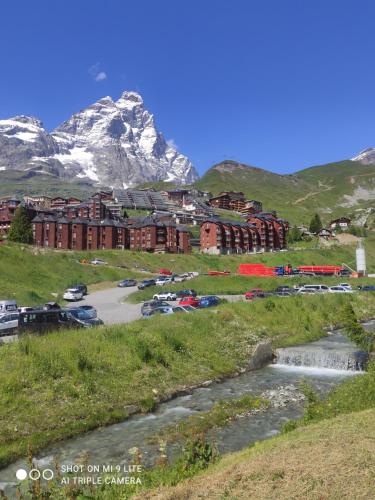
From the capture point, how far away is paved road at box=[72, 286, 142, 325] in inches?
1928

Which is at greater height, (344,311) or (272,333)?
(344,311)

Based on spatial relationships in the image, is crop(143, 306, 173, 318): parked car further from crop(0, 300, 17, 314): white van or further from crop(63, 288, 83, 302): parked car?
crop(63, 288, 83, 302): parked car

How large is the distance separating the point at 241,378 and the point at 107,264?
7375 cm

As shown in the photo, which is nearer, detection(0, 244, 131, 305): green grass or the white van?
the white van

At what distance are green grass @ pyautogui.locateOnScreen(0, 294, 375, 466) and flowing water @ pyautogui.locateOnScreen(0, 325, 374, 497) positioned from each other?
0.93m

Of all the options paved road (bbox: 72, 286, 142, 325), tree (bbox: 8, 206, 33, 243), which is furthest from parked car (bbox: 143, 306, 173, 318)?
tree (bbox: 8, 206, 33, 243)

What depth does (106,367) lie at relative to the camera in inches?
1065

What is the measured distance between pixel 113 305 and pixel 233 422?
41486 millimetres

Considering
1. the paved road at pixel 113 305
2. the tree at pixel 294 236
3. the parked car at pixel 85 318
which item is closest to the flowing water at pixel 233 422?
the parked car at pixel 85 318

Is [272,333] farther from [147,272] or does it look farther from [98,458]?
[147,272]

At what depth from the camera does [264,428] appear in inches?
830

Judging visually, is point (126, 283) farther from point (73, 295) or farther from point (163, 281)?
point (73, 295)

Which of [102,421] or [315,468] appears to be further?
[102,421]

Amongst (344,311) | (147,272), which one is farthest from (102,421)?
(147,272)
